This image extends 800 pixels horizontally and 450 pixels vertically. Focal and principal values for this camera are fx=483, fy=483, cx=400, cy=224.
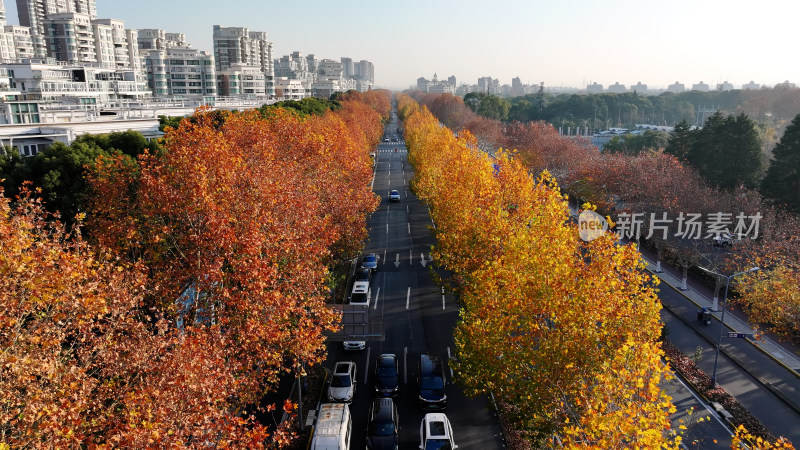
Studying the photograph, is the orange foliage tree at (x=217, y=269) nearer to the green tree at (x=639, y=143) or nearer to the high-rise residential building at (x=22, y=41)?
the green tree at (x=639, y=143)

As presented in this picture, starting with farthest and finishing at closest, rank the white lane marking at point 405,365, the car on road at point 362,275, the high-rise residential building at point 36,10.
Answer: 1. the high-rise residential building at point 36,10
2. the car on road at point 362,275
3. the white lane marking at point 405,365

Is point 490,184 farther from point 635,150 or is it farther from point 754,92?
point 754,92

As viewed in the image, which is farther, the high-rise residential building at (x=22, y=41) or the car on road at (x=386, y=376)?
the high-rise residential building at (x=22, y=41)

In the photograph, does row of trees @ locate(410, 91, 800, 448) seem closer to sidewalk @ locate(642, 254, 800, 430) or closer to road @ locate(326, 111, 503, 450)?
sidewalk @ locate(642, 254, 800, 430)

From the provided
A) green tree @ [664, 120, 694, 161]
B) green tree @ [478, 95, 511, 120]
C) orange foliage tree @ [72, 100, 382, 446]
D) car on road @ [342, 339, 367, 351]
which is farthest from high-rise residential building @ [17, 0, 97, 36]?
car on road @ [342, 339, 367, 351]

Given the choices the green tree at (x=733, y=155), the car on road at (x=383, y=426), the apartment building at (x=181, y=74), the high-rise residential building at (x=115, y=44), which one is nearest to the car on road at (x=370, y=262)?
the car on road at (x=383, y=426)

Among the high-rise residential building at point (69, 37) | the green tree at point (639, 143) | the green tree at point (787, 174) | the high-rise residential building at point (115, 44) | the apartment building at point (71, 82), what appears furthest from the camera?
the high-rise residential building at point (115, 44)

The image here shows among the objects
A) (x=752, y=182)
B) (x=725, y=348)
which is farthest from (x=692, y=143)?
(x=725, y=348)
